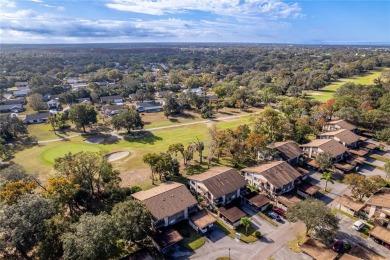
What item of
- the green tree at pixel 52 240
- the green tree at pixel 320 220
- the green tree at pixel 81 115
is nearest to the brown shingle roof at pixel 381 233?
the green tree at pixel 320 220

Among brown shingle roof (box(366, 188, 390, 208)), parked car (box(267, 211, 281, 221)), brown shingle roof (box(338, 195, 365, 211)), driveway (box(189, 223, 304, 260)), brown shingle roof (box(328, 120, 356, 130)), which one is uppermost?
brown shingle roof (box(328, 120, 356, 130))

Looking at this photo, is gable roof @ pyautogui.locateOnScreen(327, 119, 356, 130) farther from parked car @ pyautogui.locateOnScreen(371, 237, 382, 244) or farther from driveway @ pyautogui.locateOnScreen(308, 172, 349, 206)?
parked car @ pyautogui.locateOnScreen(371, 237, 382, 244)

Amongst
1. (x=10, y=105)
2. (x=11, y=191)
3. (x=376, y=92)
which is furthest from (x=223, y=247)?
(x=10, y=105)

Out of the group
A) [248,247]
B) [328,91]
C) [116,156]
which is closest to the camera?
[248,247]

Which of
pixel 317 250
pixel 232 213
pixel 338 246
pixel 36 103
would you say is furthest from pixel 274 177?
pixel 36 103

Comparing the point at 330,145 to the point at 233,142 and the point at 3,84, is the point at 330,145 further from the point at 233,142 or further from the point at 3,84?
the point at 3,84

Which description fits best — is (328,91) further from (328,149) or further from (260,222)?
(260,222)

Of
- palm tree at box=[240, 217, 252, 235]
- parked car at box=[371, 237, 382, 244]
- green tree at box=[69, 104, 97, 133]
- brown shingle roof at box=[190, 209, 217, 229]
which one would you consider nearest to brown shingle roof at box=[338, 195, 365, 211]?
parked car at box=[371, 237, 382, 244]
